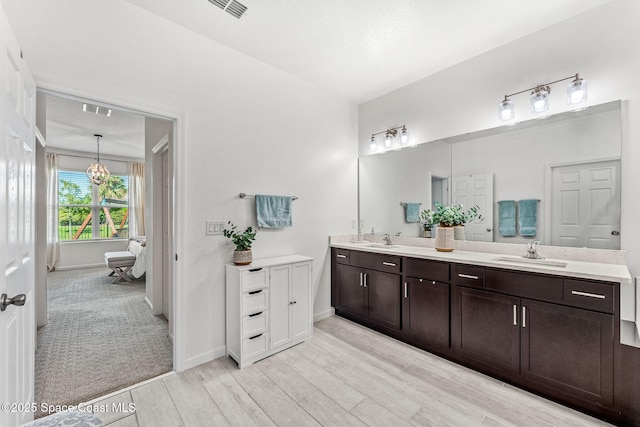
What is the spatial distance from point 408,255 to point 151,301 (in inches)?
127

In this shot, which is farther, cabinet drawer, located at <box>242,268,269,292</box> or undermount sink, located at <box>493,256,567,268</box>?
cabinet drawer, located at <box>242,268,269,292</box>

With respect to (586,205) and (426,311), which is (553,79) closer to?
(586,205)

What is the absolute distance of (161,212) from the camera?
343 centimetres

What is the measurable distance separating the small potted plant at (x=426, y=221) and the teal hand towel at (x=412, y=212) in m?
0.06

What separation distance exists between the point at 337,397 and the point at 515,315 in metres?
1.42

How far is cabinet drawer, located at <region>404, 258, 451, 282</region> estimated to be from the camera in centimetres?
245

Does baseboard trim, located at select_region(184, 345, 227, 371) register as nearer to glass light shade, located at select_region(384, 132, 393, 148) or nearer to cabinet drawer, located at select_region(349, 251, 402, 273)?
cabinet drawer, located at select_region(349, 251, 402, 273)

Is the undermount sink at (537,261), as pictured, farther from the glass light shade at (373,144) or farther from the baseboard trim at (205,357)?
the baseboard trim at (205,357)

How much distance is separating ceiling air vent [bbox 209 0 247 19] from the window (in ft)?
20.8

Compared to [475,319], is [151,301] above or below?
below

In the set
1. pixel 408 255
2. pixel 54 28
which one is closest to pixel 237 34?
pixel 54 28

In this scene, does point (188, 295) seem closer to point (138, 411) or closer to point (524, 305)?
point (138, 411)

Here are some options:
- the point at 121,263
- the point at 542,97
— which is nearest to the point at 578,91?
the point at 542,97

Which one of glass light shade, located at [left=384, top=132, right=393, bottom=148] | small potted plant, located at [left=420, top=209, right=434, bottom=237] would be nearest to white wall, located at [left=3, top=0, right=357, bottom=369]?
glass light shade, located at [left=384, top=132, right=393, bottom=148]
